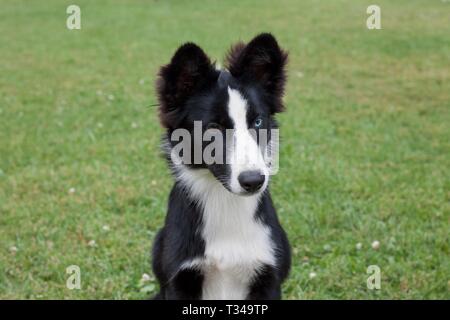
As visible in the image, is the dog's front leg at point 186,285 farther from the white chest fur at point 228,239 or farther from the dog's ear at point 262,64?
the dog's ear at point 262,64

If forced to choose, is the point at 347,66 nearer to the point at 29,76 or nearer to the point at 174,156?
the point at 29,76

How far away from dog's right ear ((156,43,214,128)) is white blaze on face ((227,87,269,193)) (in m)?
0.22

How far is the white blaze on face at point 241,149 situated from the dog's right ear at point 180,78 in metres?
0.22

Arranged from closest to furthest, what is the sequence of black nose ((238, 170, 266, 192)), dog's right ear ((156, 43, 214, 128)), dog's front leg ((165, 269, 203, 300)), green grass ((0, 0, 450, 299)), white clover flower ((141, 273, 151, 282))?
1. black nose ((238, 170, 266, 192))
2. dog's right ear ((156, 43, 214, 128))
3. dog's front leg ((165, 269, 203, 300))
4. white clover flower ((141, 273, 151, 282))
5. green grass ((0, 0, 450, 299))

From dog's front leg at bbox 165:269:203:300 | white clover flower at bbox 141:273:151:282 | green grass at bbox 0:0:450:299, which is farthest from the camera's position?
green grass at bbox 0:0:450:299

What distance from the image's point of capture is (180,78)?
128 inches

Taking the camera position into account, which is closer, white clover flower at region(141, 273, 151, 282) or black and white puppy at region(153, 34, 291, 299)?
black and white puppy at region(153, 34, 291, 299)

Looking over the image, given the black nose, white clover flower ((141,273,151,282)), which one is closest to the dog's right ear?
the black nose

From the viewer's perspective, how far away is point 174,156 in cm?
348

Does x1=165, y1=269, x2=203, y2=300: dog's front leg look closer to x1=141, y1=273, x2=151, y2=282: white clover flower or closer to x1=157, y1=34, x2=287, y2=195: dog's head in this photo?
x1=157, y1=34, x2=287, y2=195: dog's head

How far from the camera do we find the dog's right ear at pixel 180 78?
10.3 feet

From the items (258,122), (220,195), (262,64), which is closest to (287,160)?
(220,195)

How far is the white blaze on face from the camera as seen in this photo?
3.01 metres
